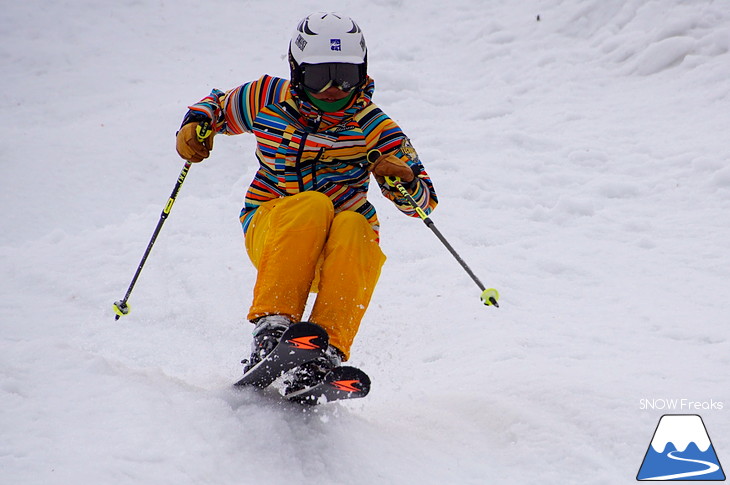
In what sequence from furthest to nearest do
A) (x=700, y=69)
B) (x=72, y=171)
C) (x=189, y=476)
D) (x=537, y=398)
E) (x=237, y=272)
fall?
(x=700, y=69) < (x=72, y=171) < (x=237, y=272) < (x=537, y=398) < (x=189, y=476)

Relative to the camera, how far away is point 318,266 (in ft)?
10.4

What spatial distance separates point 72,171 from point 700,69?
728 centimetres

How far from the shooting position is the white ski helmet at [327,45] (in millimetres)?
3250

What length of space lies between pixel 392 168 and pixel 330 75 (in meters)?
0.52

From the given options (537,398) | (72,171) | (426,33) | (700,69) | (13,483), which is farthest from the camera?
(426,33)

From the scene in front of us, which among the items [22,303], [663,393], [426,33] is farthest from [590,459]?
[426,33]

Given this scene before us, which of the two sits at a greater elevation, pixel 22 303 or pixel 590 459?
pixel 590 459

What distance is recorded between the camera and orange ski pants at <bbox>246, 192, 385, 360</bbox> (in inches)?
118

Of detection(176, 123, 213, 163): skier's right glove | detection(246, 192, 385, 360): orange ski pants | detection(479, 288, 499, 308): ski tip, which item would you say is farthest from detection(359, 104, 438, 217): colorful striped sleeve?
detection(176, 123, 213, 163): skier's right glove

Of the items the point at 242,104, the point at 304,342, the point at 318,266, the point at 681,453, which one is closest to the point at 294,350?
the point at 304,342

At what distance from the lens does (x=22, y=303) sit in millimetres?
5047

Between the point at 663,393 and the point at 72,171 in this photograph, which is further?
the point at 72,171

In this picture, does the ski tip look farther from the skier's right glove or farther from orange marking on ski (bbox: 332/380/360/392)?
the skier's right glove

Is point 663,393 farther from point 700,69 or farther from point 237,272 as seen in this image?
point 700,69
